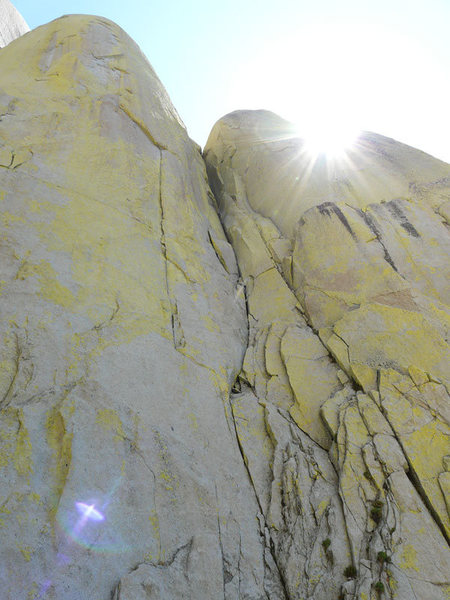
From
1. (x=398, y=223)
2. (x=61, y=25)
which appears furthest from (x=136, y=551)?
(x=61, y=25)

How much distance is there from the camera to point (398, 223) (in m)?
13.5

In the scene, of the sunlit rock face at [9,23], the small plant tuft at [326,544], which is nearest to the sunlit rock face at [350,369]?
the small plant tuft at [326,544]

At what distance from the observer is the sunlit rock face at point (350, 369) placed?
276 inches

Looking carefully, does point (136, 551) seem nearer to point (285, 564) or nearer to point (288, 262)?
point (285, 564)

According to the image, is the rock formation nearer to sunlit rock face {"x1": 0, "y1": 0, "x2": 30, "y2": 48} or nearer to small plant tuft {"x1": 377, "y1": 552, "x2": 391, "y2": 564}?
small plant tuft {"x1": 377, "y1": 552, "x2": 391, "y2": 564}

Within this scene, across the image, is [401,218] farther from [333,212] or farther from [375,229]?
[333,212]

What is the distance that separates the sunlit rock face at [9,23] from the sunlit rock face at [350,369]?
32.6m

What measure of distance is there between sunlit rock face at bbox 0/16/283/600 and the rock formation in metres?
0.04

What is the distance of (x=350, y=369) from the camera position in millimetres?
10148

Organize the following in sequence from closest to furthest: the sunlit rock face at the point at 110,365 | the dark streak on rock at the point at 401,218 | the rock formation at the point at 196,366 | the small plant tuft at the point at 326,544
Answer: the sunlit rock face at the point at 110,365, the rock formation at the point at 196,366, the small plant tuft at the point at 326,544, the dark streak on rock at the point at 401,218

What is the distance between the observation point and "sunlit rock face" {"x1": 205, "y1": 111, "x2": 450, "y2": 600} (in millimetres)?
7020

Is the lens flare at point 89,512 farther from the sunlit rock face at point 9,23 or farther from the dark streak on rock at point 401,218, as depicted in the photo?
the sunlit rock face at point 9,23

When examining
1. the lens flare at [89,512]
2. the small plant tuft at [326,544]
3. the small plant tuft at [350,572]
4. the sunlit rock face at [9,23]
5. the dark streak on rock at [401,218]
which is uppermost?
the sunlit rock face at [9,23]

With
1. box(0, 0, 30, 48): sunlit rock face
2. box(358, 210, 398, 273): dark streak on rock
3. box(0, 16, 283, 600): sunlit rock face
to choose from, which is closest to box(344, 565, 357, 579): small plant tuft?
box(0, 16, 283, 600): sunlit rock face
